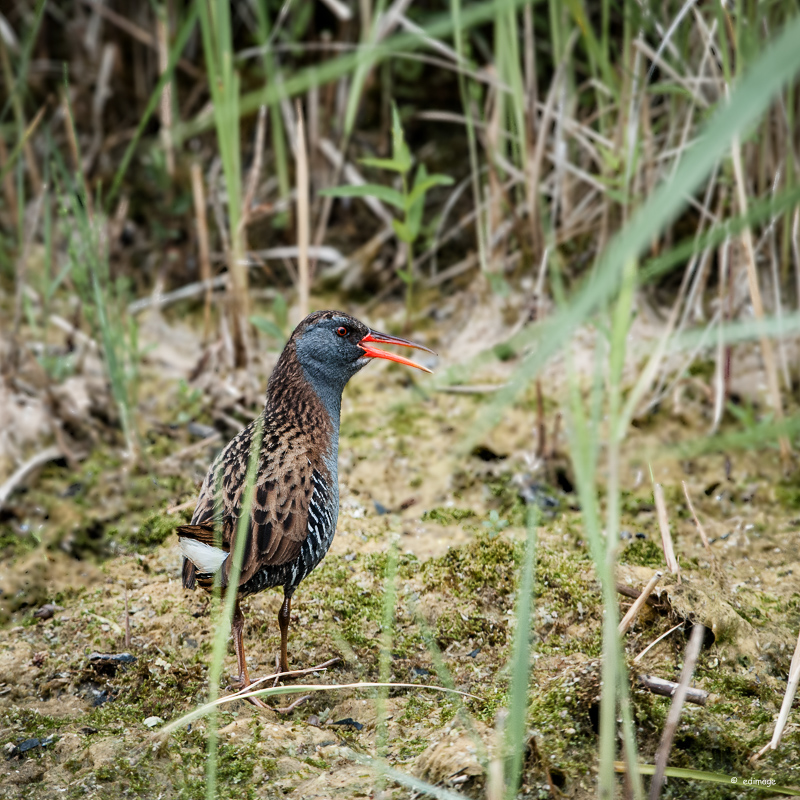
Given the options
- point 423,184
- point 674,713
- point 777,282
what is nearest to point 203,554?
point 674,713

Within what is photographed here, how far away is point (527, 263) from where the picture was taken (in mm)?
4578

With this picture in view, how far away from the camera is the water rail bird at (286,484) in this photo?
9.43 ft

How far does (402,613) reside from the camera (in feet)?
10.6

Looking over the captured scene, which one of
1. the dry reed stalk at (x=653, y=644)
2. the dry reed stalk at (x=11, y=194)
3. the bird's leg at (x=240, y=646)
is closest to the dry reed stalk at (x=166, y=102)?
the dry reed stalk at (x=11, y=194)

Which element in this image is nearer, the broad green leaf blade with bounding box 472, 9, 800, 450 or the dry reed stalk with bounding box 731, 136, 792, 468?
the broad green leaf blade with bounding box 472, 9, 800, 450

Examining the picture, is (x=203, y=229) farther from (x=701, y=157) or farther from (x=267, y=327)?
(x=701, y=157)

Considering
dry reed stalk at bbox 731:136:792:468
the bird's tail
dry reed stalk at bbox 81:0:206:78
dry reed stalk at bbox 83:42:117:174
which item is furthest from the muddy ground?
dry reed stalk at bbox 81:0:206:78

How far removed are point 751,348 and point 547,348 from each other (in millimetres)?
3093

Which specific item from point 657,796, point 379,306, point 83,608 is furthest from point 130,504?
point 657,796

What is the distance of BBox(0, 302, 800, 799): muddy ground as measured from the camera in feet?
8.18

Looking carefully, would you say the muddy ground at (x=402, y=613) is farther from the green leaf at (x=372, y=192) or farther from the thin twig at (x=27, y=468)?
the green leaf at (x=372, y=192)

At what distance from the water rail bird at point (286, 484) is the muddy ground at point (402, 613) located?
28cm

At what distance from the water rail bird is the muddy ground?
0.28 metres

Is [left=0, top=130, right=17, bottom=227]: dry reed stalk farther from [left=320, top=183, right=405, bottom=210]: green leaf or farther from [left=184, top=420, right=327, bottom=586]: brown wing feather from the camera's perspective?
[left=184, top=420, right=327, bottom=586]: brown wing feather
